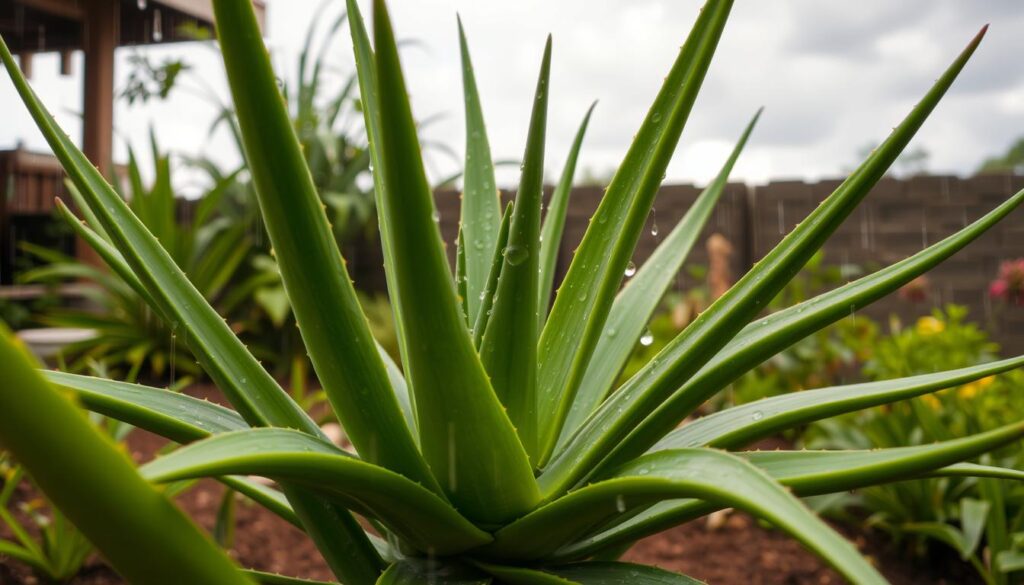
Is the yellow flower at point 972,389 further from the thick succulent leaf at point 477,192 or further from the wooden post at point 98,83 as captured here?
the wooden post at point 98,83

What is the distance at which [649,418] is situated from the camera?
0.60 m

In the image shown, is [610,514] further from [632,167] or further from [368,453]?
[632,167]

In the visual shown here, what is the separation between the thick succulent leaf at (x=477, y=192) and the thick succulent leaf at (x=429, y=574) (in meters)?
0.35

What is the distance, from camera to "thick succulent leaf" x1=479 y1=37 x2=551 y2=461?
57 cm

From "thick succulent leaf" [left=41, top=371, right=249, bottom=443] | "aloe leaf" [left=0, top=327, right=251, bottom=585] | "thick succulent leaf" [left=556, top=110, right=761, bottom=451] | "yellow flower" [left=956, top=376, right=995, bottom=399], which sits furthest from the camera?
"yellow flower" [left=956, top=376, right=995, bottom=399]

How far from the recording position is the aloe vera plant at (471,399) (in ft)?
1.35

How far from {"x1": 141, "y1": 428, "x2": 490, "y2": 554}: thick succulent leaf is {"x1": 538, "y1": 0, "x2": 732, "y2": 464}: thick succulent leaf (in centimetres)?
15

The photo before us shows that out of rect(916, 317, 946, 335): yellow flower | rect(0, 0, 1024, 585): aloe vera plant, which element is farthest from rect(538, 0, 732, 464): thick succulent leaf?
rect(916, 317, 946, 335): yellow flower

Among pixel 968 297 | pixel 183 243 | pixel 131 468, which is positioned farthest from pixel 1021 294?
pixel 183 243

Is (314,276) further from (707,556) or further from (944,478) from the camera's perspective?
(707,556)

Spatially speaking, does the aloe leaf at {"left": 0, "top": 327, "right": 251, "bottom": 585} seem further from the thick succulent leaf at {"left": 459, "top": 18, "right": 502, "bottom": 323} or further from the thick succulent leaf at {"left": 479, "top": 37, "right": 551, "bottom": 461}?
the thick succulent leaf at {"left": 459, "top": 18, "right": 502, "bottom": 323}

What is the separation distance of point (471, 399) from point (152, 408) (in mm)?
284

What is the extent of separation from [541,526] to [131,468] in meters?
0.32

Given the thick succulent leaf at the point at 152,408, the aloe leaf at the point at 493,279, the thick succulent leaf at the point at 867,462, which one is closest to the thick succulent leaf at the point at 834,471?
the thick succulent leaf at the point at 867,462
